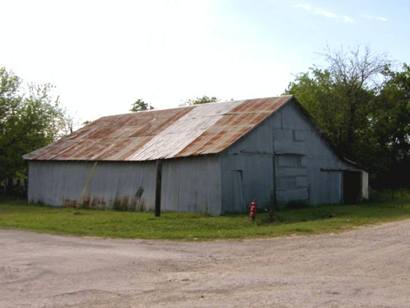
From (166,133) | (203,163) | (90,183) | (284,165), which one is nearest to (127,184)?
(90,183)

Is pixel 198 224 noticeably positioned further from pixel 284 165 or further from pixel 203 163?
pixel 284 165

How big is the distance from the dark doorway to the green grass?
22.1 ft

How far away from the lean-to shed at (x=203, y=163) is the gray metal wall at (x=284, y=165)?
44 millimetres

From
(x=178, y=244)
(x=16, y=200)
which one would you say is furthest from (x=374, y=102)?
(x=178, y=244)

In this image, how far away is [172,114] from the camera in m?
32.3

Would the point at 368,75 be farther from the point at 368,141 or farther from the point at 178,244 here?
the point at 178,244

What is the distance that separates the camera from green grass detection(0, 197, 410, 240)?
709 inches

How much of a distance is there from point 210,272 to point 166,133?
1862 cm

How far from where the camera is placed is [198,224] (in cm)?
2016

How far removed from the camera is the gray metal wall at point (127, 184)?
962 inches

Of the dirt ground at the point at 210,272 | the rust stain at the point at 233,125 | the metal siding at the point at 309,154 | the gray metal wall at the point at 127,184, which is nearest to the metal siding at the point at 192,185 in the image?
the gray metal wall at the point at 127,184

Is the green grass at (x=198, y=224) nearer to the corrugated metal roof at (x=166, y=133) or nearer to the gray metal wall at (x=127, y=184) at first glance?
the gray metal wall at (x=127, y=184)

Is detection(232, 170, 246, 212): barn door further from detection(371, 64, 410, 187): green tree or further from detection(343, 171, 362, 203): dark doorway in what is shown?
detection(371, 64, 410, 187): green tree

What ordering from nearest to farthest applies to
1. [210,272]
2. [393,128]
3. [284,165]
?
[210,272], [284,165], [393,128]
